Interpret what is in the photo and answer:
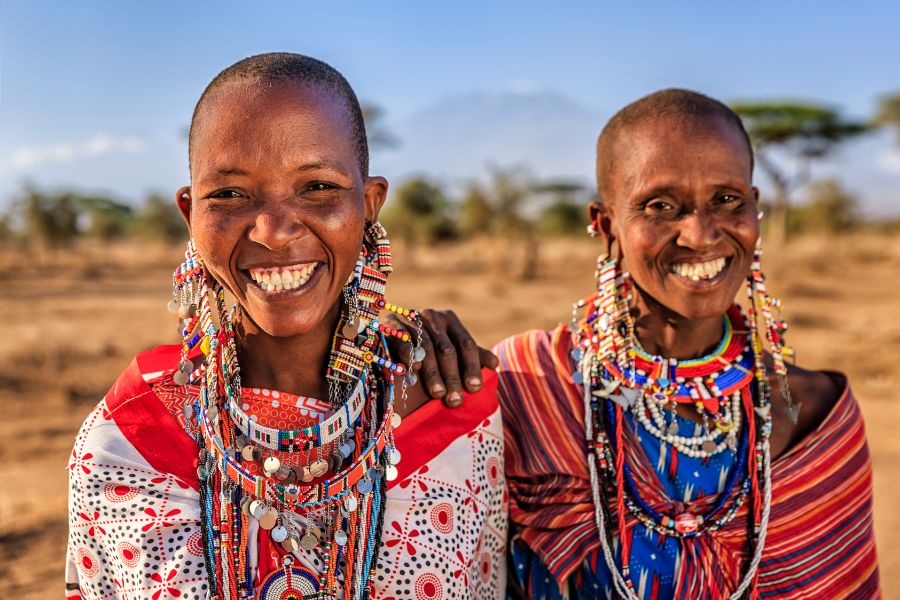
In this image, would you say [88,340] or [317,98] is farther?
[88,340]

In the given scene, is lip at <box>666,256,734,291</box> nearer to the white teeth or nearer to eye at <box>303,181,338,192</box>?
the white teeth

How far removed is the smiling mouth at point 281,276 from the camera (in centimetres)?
179

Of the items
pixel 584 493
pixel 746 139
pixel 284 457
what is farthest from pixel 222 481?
pixel 746 139

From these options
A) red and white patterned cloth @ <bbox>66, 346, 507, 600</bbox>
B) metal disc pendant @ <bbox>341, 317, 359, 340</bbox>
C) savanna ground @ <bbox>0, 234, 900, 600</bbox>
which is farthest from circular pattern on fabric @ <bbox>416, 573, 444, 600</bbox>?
savanna ground @ <bbox>0, 234, 900, 600</bbox>

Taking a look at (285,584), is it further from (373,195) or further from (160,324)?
(160,324)

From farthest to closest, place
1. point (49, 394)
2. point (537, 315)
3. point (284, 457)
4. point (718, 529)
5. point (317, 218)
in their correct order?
point (537, 315), point (49, 394), point (718, 529), point (284, 457), point (317, 218)

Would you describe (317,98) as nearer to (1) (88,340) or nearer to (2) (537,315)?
(1) (88,340)

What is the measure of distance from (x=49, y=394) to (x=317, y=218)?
683 centimetres

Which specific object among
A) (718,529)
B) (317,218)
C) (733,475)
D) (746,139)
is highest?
(746,139)

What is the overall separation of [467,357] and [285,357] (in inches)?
19.7

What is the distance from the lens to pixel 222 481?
6.15ft

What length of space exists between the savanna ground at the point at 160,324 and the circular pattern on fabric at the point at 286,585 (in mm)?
2611

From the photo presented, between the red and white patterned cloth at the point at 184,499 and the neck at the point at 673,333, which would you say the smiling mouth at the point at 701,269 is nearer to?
the neck at the point at 673,333

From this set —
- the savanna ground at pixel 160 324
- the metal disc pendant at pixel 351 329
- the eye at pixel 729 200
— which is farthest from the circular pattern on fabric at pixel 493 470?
the savanna ground at pixel 160 324
